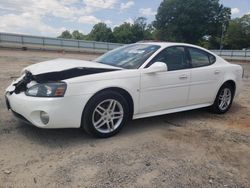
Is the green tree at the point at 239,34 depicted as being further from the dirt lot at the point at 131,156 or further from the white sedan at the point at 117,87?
the dirt lot at the point at 131,156

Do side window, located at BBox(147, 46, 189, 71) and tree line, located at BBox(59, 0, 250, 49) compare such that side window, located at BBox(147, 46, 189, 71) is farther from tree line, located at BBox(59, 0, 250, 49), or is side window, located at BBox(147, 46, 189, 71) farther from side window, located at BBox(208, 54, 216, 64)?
tree line, located at BBox(59, 0, 250, 49)

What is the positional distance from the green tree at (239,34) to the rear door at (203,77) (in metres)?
65.9

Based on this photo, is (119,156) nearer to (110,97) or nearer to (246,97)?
(110,97)

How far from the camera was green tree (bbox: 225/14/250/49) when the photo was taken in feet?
218

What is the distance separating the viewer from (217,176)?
329cm

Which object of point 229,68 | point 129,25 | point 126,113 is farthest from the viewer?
point 129,25

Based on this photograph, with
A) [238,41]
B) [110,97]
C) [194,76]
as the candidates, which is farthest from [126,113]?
[238,41]

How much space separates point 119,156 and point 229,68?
3331 mm

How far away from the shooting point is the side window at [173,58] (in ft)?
15.9

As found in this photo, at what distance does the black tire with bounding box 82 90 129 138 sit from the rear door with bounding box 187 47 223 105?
1.49 m

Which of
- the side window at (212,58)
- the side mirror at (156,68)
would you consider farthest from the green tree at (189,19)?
the side mirror at (156,68)

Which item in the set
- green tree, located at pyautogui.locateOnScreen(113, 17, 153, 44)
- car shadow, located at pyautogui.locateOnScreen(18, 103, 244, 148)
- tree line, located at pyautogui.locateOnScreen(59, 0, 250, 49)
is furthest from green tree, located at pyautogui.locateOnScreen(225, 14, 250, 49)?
car shadow, located at pyautogui.locateOnScreen(18, 103, 244, 148)

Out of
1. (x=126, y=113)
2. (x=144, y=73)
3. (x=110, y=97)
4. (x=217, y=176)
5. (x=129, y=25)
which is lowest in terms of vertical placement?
(x=217, y=176)

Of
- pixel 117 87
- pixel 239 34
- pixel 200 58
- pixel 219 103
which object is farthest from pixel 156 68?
pixel 239 34
